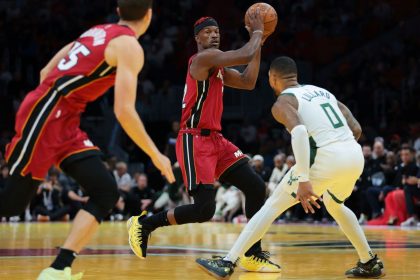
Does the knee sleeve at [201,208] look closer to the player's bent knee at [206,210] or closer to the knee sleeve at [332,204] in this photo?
the player's bent knee at [206,210]

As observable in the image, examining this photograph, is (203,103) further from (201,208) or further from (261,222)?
(261,222)

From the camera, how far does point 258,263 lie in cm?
740

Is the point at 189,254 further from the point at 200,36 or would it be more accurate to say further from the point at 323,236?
the point at 323,236

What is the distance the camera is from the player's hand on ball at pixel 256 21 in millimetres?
7340

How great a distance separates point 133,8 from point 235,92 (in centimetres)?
1902

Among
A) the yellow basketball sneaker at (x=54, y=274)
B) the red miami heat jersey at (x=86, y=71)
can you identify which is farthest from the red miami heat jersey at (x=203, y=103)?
the yellow basketball sneaker at (x=54, y=274)

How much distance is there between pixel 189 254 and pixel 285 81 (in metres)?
2.67

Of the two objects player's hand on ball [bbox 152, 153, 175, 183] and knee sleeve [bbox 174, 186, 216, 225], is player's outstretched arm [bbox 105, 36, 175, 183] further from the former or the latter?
knee sleeve [bbox 174, 186, 216, 225]

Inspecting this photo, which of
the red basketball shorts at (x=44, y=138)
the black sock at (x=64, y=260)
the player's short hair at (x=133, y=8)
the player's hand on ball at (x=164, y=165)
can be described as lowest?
the black sock at (x=64, y=260)

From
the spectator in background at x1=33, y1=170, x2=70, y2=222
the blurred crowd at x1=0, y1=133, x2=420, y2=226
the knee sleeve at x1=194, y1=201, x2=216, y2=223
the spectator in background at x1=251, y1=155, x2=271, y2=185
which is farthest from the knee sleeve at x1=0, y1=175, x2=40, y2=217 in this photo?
the spectator in background at x1=33, y1=170, x2=70, y2=222

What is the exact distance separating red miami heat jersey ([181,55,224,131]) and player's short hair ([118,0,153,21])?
2.32 meters

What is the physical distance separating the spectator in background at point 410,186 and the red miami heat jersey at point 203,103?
915 centimetres

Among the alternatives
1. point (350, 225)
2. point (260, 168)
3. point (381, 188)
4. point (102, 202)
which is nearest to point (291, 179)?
point (350, 225)

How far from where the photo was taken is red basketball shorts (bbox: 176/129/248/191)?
24.5 ft
